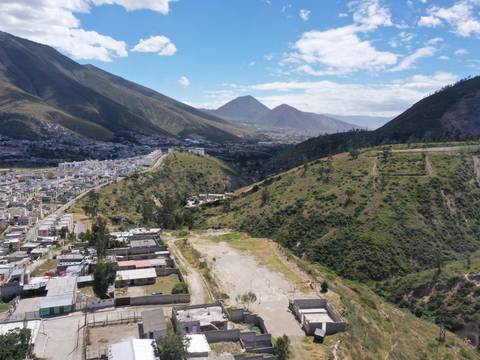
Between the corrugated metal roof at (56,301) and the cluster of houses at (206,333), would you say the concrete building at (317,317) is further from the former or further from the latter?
the corrugated metal roof at (56,301)

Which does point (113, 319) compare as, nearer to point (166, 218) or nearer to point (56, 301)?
point (56, 301)

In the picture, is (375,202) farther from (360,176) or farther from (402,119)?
(402,119)

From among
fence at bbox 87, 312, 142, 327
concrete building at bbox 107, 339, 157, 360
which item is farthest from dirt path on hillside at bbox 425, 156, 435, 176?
concrete building at bbox 107, 339, 157, 360

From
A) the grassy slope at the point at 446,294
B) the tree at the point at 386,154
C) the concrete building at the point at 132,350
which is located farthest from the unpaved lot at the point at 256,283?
the tree at the point at 386,154

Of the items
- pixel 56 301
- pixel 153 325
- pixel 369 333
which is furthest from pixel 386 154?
pixel 56 301

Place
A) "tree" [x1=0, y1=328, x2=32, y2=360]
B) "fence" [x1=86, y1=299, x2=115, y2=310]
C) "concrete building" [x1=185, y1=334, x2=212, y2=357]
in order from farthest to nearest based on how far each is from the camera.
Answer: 1. "fence" [x1=86, y1=299, x2=115, y2=310]
2. "concrete building" [x1=185, y1=334, x2=212, y2=357]
3. "tree" [x1=0, y1=328, x2=32, y2=360]

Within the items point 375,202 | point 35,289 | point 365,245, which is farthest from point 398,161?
point 35,289

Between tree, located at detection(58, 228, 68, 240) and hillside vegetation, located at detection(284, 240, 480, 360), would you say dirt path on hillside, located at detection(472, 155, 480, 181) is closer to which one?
hillside vegetation, located at detection(284, 240, 480, 360)
